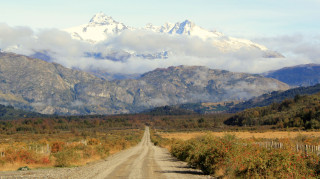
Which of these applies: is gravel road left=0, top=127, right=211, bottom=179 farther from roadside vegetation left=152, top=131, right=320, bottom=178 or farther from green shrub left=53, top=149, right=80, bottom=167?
green shrub left=53, top=149, right=80, bottom=167

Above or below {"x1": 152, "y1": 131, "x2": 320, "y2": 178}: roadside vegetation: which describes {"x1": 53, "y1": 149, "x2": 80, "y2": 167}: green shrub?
below

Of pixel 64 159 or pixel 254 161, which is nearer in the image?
pixel 254 161

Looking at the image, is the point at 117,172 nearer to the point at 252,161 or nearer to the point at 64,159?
the point at 64,159

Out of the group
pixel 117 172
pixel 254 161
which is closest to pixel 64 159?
pixel 117 172

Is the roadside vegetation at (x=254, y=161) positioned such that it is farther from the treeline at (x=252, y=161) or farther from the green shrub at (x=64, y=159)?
the green shrub at (x=64, y=159)

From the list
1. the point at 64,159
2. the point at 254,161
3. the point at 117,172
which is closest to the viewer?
the point at 254,161

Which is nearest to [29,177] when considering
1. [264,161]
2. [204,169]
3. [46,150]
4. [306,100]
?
[204,169]

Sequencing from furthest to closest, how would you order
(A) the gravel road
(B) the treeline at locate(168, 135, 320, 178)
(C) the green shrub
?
(C) the green shrub, (A) the gravel road, (B) the treeline at locate(168, 135, 320, 178)

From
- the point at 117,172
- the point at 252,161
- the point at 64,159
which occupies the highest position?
the point at 252,161

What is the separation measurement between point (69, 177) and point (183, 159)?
23381 mm

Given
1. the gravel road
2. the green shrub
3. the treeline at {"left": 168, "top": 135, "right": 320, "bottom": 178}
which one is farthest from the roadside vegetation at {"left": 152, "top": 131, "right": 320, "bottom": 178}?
the green shrub

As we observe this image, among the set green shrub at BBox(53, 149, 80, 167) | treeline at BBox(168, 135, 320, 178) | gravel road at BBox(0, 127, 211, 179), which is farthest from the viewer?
green shrub at BBox(53, 149, 80, 167)

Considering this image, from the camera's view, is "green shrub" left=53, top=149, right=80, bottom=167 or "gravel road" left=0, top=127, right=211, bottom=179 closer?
"gravel road" left=0, top=127, right=211, bottom=179

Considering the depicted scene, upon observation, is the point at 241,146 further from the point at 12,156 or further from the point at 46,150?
the point at 46,150
